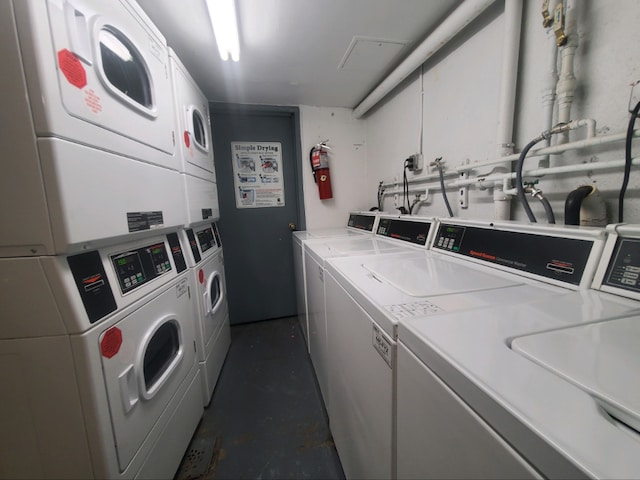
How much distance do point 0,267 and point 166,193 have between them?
2.05ft

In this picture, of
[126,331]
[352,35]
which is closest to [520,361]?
[126,331]

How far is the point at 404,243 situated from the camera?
150 cm

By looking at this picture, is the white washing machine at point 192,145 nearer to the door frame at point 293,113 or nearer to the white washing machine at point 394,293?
the door frame at point 293,113

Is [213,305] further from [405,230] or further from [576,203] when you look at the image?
[576,203]

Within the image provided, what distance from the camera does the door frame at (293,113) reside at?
237 centimetres

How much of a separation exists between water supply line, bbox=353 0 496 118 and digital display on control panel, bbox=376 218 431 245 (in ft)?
3.39

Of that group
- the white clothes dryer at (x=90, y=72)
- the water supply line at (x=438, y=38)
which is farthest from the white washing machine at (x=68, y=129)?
the water supply line at (x=438, y=38)

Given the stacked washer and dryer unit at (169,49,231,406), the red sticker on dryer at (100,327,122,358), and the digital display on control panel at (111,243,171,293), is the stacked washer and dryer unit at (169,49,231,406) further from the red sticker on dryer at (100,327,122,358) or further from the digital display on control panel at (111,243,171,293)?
the red sticker on dryer at (100,327,122,358)

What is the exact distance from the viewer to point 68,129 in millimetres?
651

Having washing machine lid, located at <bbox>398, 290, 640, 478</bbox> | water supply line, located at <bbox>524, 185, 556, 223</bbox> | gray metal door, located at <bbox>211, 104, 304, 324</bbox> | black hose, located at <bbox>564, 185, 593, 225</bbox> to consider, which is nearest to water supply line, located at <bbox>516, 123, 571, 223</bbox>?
water supply line, located at <bbox>524, 185, 556, 223</bbox>

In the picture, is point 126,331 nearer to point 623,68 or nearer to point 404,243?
point 404,243

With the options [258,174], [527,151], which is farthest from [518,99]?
[258,174]

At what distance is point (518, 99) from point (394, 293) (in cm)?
121

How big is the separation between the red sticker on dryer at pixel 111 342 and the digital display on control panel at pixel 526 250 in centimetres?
136
